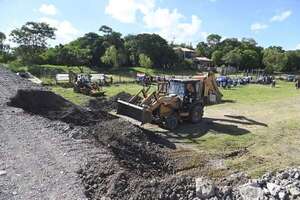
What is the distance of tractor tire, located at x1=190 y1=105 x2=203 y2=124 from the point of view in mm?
18447

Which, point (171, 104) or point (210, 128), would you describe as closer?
point (171, 104)

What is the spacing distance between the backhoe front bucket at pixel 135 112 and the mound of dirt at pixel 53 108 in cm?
75

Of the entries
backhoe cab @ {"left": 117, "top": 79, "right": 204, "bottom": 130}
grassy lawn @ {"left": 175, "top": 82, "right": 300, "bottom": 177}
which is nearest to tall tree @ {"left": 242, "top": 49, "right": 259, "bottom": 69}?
grassy lawn @ {"left": 175, "top": 82, "right": 300, "bottom": 177}

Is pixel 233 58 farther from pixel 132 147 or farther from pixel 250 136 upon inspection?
pixel 132 147

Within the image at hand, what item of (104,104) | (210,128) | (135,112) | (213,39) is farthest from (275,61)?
(135,112)

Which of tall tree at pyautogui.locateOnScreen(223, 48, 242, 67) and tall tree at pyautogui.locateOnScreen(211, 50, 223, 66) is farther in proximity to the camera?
tall tree at pyautogui.locateOnScreen(211, 50, 223, 66)

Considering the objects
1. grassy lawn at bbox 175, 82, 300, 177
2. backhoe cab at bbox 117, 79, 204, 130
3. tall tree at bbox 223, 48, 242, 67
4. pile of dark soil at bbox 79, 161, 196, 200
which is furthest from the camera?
tall tree at bbox 223, 48, 242, 67

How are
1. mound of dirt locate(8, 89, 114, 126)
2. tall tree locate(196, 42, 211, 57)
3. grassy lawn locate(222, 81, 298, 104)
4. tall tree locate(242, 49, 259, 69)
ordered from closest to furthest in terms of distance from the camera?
mound of dirt locate(8, 89, 114, 126) → grassy lawn locate(222, 81, 298, 104) → tall tree locate(242, 49, 259, 69) → tall tree locate(196, 42, 211, 57)

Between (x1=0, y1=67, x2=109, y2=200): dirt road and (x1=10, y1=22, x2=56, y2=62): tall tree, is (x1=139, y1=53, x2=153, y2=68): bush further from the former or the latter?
(x1=0, y1=67, x2=109, y2=200): dirt road

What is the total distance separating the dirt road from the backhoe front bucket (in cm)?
337

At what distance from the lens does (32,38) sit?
5825 centimetres

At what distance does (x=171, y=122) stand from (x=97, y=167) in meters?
7.29

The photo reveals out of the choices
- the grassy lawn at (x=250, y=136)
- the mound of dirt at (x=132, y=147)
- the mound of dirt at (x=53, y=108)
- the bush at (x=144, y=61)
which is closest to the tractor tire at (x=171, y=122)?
the grassy lawn at (x=250, y=136)

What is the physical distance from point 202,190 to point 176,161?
3465 mm
